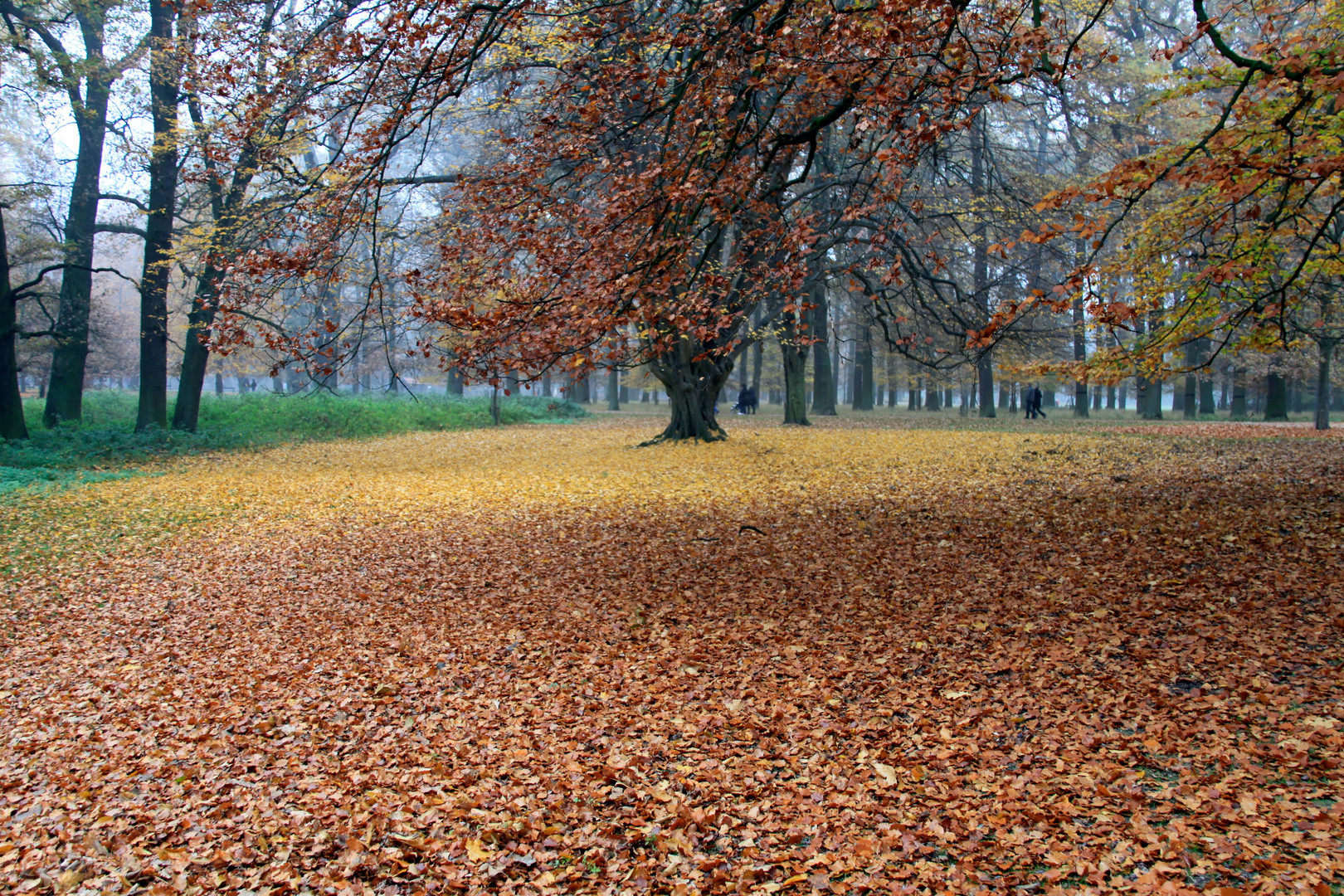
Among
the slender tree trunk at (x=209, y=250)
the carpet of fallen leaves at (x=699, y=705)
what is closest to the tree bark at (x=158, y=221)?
the slender tree trunk at (x=209, y=250)

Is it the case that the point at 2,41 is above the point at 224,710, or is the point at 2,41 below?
above

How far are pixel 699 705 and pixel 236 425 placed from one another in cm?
1877

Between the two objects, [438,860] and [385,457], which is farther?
[385,457]

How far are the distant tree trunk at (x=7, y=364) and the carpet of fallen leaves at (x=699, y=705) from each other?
8069 millimetres

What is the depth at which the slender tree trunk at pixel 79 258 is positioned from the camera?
15.5 m

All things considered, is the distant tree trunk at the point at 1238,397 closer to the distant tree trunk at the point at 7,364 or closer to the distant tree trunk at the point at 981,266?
the distant tree trunk at the point at 981,266

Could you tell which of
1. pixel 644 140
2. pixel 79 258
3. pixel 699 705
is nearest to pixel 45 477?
pixel 79 258

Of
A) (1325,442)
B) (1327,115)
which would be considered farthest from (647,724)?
(1325,442)

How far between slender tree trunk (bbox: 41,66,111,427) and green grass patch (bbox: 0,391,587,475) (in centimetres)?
73

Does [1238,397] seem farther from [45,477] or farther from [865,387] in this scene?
[45,477]

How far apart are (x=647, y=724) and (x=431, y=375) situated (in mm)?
41184

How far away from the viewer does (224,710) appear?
3.91 metres

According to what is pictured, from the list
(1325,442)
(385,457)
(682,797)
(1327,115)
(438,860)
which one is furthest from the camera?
(385,457)

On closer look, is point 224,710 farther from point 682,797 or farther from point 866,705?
point 866,705
